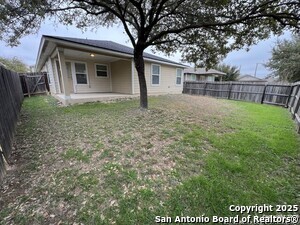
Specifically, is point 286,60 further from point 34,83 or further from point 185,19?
point 34,83

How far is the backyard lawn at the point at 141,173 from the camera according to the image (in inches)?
74.4

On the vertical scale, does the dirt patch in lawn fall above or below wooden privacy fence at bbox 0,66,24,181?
below

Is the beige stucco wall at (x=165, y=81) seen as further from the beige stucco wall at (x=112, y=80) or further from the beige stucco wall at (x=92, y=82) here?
the beige stucco wall at (x=92, y=82)

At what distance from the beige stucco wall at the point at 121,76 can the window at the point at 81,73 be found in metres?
2.12

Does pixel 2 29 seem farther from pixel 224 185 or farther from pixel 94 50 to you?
pixel 224 185

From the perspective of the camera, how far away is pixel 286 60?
15391 mm

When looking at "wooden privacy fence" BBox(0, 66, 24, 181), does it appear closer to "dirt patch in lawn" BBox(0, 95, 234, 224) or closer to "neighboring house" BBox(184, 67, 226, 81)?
"dirt patch in lawn" BBox(0, 95, 234, 224)

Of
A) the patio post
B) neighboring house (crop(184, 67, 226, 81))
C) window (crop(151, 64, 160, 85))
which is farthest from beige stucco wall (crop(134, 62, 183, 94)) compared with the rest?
neighboring house (crop(184, 67, 226, 81))

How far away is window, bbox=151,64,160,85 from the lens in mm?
12062

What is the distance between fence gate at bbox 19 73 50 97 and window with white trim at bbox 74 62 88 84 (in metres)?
4.85

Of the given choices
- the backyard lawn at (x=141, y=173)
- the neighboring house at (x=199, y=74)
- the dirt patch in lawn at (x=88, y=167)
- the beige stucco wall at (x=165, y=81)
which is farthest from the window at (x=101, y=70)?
the neighboring house at (x=199, y=74)

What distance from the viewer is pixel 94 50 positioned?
7.94m

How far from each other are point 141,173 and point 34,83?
45.3 feet

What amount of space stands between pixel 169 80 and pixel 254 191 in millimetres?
12460
